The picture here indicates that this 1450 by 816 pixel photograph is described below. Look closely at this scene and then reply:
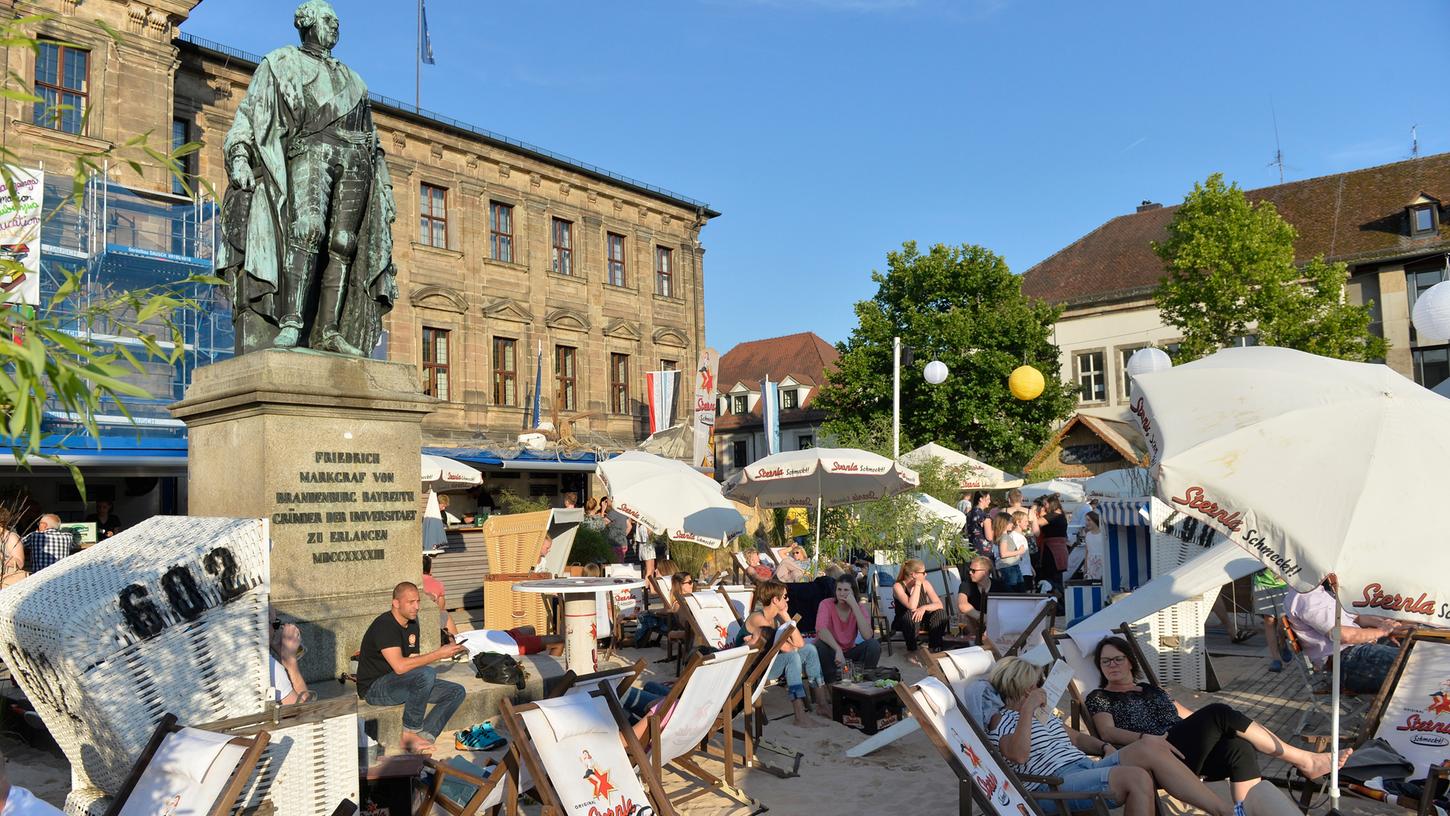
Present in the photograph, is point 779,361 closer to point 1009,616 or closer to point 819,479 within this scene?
point 819,479

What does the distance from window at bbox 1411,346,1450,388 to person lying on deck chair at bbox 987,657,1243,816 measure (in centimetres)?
3657

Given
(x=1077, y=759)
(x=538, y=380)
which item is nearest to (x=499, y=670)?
(x=1077, y=759)

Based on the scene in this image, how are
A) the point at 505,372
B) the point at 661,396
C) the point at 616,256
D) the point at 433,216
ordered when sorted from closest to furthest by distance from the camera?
the point at 433,216
the point at 505,372
the point at 661,396
the point at 616,256

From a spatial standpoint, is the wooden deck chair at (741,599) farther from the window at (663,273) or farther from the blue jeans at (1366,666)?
the window at (663,273)

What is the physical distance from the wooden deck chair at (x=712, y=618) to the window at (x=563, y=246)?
85.3 ft

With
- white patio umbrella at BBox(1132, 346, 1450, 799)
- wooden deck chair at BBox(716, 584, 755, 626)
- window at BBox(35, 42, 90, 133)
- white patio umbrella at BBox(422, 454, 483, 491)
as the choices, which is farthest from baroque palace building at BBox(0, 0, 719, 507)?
white patio umbrella at BBox(1132, 346, 1450, 799)

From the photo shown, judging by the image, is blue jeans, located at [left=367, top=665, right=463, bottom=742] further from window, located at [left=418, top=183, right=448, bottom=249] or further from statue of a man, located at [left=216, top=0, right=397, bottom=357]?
window, located at [left=418, top=183, right=448, bottom=249]

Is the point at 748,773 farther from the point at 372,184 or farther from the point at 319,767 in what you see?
the point at 372,184

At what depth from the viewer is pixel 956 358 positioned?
35.5 meters

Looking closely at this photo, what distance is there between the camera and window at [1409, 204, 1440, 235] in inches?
1395

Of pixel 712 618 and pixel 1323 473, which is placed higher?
pixel 1323 473

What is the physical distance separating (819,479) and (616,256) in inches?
929

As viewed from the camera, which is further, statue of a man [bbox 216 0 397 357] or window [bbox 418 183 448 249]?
window [bbox 418 183 448 249]

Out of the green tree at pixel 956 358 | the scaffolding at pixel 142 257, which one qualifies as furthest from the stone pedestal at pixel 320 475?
the green tree at pixel 956 358
